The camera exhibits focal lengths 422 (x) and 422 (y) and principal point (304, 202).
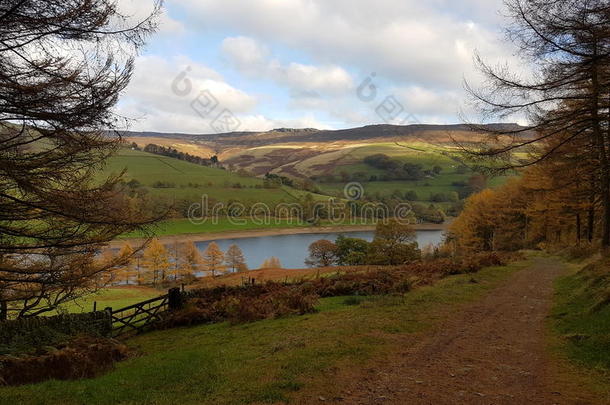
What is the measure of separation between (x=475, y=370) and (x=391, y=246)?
40605 mm

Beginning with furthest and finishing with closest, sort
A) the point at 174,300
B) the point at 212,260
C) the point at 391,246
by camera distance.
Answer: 1. the point at 212,260
2. the point at 391,246
3. the point at 174,300

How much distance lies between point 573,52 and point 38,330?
52.9 feet

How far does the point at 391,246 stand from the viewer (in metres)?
47.5

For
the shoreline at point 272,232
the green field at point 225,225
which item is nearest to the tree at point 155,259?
the shoreline at point 272,232

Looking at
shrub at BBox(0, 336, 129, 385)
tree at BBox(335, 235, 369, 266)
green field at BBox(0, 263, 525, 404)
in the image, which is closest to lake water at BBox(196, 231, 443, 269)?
tree at BBox(335, 235, 369, 266)

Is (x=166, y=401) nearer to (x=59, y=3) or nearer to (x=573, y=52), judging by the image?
(x=59, y=3)

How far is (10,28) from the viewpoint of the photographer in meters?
6.88

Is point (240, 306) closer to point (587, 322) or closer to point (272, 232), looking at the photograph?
point (587, 322)

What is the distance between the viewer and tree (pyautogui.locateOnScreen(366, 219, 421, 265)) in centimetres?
4603

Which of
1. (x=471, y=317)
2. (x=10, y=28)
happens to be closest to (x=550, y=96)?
(x=471, y=317)

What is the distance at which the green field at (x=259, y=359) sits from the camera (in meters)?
6.97

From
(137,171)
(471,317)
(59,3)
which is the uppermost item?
(137,171)

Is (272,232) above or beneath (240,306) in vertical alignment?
beneath

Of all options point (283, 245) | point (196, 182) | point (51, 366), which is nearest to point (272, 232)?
point (283, 245)
